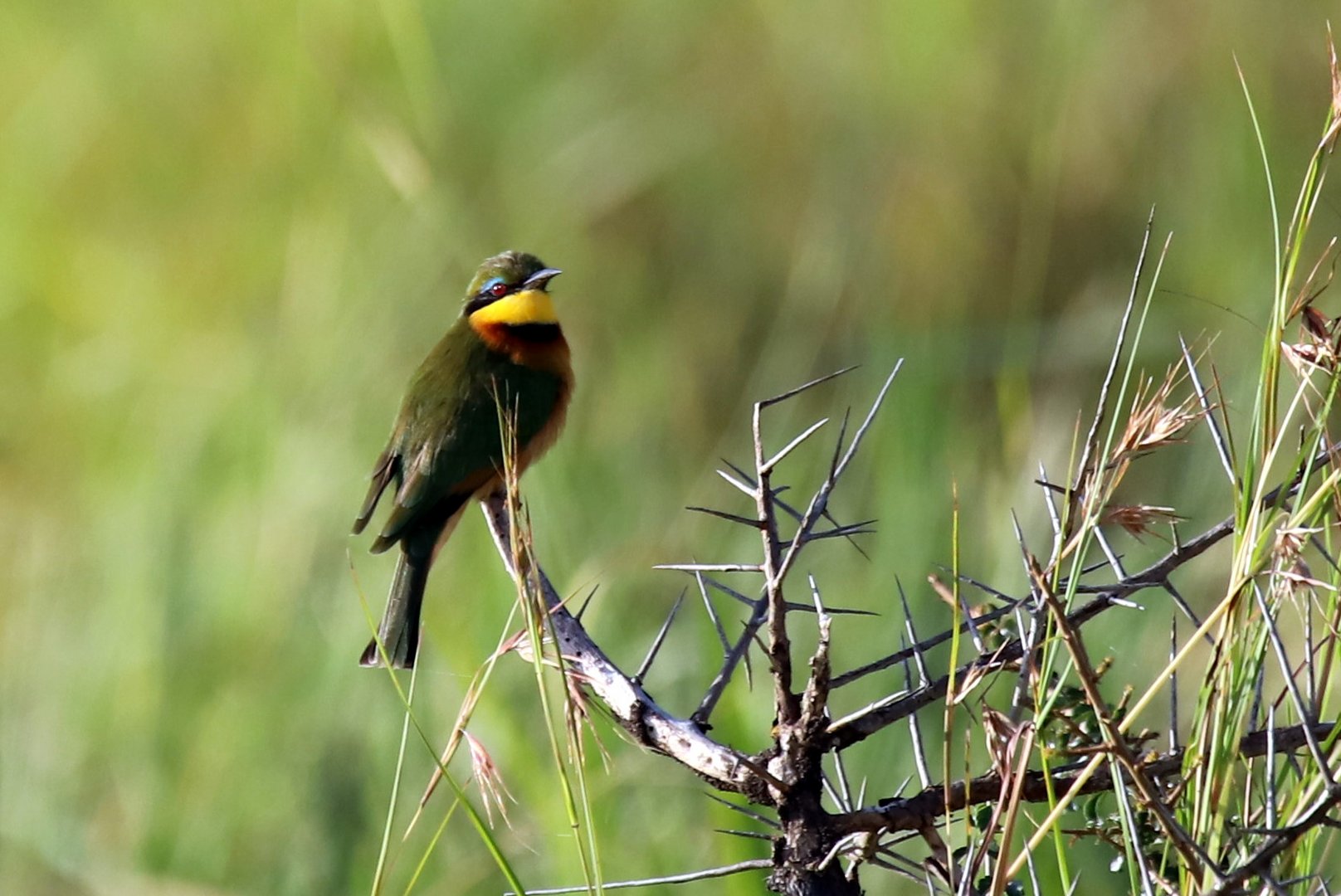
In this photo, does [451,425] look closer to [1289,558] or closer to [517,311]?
[517,311]

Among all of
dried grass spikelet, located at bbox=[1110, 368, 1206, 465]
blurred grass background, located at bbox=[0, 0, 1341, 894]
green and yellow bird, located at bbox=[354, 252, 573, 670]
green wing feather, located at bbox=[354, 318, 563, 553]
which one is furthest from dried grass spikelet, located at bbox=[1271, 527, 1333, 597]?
green wing feather, located at bbox=[354, 318, 563, 553]

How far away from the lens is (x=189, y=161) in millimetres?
5930

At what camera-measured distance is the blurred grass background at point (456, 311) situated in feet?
11.9

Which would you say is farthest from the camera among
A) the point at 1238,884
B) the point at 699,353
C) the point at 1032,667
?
the point at 699,353

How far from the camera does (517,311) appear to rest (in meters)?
3.76

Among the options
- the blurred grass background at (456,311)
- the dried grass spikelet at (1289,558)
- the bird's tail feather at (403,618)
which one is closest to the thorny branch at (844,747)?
the dried grass spikelet at (1289,558)

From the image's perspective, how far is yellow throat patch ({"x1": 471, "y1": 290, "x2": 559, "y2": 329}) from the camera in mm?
3727

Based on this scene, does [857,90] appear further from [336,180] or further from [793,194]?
[336,180]

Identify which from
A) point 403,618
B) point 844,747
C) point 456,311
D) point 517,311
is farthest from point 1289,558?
point 456,311

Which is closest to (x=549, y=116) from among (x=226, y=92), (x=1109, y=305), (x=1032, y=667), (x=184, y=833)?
(x=226, y=92)

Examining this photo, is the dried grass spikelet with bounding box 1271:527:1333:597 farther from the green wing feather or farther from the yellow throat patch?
the yellow throat patch

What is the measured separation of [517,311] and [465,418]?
39 cm

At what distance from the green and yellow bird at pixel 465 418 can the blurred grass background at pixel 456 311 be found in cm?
19

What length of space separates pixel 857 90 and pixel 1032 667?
411 cm
